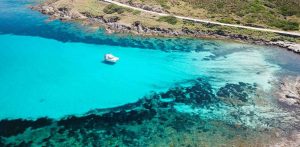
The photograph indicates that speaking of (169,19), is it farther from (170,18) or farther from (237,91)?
(237,91)

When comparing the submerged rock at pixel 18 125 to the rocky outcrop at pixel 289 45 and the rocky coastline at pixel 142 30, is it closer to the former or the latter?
the rocky coastline at pixel 142 30

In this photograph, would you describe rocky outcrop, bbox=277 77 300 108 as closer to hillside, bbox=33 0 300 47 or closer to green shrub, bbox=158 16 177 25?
hillside, bbox=33 0 300 47

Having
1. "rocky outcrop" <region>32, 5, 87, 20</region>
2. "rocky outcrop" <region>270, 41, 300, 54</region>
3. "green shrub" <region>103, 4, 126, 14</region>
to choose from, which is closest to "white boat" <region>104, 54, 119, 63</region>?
"green shrub" <region>103, 4, 126, 14</region>

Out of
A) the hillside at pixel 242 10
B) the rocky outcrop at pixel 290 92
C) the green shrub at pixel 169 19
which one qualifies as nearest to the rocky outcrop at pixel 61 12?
the hillside at pixel 242 10

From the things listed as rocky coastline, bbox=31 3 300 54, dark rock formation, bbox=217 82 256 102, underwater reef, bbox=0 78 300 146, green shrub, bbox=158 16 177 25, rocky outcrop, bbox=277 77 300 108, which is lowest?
underwater reef, bbox=0 78 300 146

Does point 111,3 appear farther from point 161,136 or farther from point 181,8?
point 161,136
